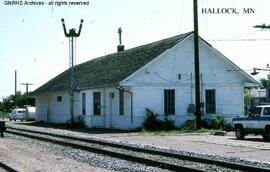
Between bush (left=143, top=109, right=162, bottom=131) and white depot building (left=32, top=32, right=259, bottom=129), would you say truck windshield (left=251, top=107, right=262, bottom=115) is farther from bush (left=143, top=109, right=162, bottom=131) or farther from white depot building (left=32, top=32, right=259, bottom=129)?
white depot building (left=32, top=32, right=259, bottom=129)

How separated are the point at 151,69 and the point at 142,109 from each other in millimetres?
2788

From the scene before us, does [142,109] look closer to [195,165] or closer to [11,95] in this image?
[195,165]

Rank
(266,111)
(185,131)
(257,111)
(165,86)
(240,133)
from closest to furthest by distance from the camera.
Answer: (266,111) < (257,111) < (240,133) < (185,131) < (165,86)

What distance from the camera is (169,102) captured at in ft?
112

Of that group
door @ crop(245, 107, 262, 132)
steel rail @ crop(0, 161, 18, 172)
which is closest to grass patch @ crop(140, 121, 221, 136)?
door @ crop(245, 107, 262, 132)

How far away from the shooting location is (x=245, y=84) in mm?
35969

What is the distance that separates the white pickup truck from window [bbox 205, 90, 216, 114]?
35.0ft

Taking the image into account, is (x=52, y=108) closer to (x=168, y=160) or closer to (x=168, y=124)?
(x=168, y=124)

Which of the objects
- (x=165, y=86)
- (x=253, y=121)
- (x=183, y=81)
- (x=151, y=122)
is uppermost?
(x=183, y=81)

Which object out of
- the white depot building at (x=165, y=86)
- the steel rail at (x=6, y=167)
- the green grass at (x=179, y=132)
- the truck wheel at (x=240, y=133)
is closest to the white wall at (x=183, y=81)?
the white depot building at (x=165, y=86)

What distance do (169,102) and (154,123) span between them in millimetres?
2178

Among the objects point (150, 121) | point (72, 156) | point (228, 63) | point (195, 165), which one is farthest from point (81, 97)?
point (195, 165)

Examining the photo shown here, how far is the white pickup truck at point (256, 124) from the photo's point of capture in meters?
22.2

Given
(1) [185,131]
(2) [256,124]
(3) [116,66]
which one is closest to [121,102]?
(3) [116,66]
